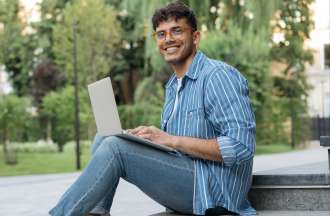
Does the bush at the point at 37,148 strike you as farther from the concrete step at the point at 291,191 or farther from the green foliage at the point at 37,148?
the concrete step at the point at 291,191

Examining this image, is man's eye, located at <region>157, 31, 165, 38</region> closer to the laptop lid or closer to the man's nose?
the man's nose

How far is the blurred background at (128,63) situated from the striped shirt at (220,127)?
55.6 feet

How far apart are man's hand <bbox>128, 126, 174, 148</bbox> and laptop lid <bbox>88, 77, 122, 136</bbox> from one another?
0.10m

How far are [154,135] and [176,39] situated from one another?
0.53 meters

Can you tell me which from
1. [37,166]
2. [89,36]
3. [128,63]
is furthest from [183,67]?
[128,63]

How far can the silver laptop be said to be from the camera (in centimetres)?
349

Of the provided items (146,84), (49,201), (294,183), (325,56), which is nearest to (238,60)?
(146,84)

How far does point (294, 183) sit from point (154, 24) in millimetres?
1118

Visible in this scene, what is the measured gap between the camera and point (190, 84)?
12.6ft

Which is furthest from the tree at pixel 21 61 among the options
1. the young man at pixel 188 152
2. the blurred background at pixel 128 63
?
the young man at pixel 188 152

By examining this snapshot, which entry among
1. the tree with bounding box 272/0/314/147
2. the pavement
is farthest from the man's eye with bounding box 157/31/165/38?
the tree with bounding box 272/0/314/147

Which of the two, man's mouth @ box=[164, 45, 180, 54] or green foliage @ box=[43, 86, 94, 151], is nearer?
man's mouth @ box=[164, 45, 180, 54]

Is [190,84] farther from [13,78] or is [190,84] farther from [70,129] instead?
[13,78]

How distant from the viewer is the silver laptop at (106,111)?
3490 mm
